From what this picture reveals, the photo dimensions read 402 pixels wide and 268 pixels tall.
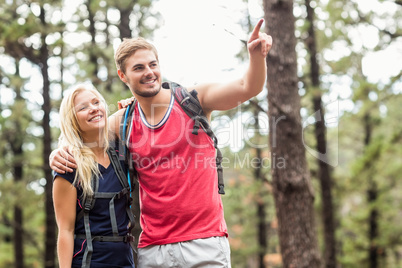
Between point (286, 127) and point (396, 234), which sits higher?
point (286, 127)

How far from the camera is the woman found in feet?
8.10

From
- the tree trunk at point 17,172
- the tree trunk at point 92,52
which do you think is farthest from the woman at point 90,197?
the tree trunk at point 17,172

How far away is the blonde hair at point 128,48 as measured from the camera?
A: 2811 mm

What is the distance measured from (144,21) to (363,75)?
6.54 m

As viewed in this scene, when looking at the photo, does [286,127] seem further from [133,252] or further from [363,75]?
[363,75]

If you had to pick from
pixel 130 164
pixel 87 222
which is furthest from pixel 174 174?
pixel 87 222

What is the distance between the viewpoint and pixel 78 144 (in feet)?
8.70

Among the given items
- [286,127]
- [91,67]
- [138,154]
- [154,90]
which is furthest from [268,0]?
[91,67]

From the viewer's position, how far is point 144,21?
37.9ft

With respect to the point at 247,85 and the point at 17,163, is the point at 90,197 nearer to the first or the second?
the point at 247,85

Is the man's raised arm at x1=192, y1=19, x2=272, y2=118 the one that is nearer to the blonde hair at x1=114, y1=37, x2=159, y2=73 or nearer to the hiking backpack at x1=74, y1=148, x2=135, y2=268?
the blonde hair at x1=114, y1=37, x2=159, y2=73

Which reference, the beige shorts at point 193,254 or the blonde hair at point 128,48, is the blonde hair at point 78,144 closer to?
the blonde hair at point 128,48

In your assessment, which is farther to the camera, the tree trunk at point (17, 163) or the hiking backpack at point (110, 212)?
the tree trunk at point (17, 163)

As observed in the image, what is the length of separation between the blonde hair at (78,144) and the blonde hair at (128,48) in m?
0.29
